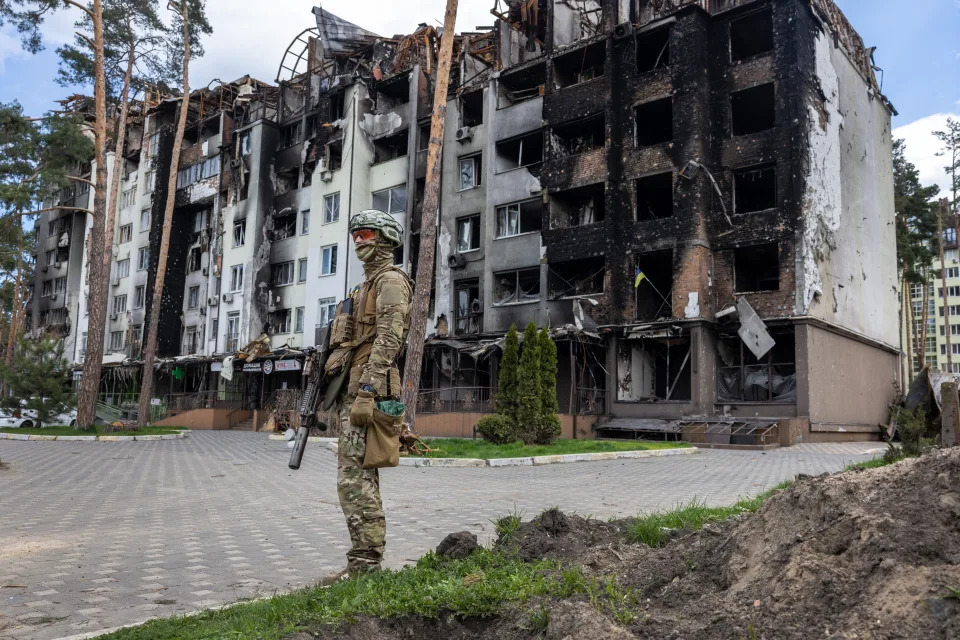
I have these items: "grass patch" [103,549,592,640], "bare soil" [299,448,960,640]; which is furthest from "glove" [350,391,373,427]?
"bare soil" [299,448,960,640]

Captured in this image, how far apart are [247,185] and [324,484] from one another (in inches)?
1366

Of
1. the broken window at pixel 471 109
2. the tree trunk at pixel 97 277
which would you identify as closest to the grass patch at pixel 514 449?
the tree trunk at pixel 97 277

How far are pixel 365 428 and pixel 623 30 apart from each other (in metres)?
26.5

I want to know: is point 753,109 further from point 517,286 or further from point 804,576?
point 804,576

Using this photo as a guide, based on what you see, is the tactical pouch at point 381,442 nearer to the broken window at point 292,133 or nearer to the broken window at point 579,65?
the broken window at point 579,65

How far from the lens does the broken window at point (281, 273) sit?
40.4m

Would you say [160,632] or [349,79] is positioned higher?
[349,79]

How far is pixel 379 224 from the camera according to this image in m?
5.36

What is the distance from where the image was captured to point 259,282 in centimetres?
4081

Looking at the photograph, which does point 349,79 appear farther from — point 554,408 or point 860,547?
point 860,547

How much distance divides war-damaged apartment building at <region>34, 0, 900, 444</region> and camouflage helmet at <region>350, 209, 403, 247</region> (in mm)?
18430

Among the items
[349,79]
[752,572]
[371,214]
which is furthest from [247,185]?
[752,572]

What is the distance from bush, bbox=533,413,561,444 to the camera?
1764cm

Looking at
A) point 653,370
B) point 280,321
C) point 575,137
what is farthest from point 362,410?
point 280,321
